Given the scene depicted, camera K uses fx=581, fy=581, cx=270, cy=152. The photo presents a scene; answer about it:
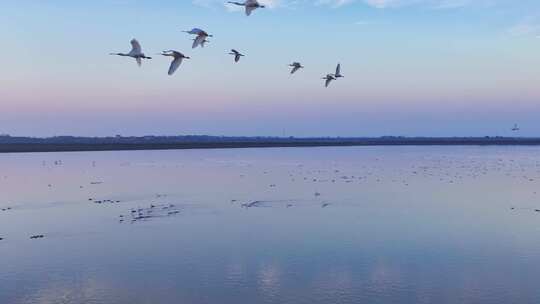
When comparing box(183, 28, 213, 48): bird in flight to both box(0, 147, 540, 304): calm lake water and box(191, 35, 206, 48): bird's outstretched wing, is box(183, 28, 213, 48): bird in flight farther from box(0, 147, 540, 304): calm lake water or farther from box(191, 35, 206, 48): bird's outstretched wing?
box(0, 147, 540, 304): calm lake water

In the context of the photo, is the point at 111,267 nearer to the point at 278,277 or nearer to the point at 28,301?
the point at 28,301

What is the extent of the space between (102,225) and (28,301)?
9.19 metres

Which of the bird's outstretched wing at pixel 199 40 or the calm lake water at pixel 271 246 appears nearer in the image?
the bird's outstretched wing at pixel 199 40

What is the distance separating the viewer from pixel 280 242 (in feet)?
59.9

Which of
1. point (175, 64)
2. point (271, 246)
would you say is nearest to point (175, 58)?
point (175, 64)

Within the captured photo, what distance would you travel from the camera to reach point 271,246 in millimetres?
17641

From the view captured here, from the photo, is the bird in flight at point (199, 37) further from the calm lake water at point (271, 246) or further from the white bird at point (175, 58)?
the calm lake water at point (271, 246)

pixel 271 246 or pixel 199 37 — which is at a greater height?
pixel 199 37

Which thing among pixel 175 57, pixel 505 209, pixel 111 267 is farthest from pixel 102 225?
pixel 505 209

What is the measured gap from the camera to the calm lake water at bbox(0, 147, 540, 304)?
1292 cm

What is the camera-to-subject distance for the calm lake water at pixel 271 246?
12922mm

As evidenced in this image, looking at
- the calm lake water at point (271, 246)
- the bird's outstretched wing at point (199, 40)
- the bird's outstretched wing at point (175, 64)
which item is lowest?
the calm lake water at point (271, 246)

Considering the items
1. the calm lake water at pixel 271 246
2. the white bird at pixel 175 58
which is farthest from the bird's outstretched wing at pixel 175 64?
the calm lake water at pixel 271 246

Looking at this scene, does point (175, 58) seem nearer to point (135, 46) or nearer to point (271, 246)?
point (135, 46)
